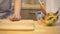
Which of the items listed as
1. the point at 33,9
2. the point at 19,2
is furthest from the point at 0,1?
the point at 33,9

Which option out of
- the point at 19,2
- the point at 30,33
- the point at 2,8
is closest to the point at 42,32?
the point at 30,33

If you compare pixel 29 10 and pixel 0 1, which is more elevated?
pixel 0 1

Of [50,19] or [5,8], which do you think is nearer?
[50,19]

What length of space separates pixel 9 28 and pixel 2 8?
522mm

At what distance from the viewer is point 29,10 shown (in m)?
1.90

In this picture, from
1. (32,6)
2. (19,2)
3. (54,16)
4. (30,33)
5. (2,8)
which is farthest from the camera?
(32,6)

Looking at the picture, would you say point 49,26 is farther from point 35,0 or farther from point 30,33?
point 35,0

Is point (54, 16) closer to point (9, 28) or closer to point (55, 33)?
point (55, 33)

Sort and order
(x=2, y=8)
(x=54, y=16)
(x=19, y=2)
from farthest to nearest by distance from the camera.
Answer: (x=2, y=8) → (x=19, y=2) → (x=54, y=16)

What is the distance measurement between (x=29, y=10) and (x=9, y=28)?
3.66 ft

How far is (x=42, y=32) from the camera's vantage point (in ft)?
2.54

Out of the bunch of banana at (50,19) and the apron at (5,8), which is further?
the apron at (5,8)

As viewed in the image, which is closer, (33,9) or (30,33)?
(30,33)

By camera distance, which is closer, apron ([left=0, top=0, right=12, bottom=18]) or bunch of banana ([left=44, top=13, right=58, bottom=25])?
→ bunch of banana ([left=44, top=13, right=58, bottom=25])
